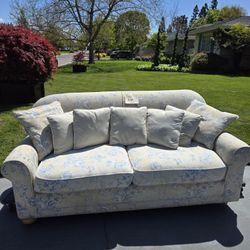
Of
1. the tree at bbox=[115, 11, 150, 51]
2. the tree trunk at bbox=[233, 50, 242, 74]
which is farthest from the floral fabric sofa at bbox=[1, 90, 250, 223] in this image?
the tree at bbox=[115, 11, 150, 51]

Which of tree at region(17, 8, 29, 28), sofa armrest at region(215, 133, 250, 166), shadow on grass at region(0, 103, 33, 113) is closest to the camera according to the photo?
sofa armrest at region(215, 133, 250, 166)

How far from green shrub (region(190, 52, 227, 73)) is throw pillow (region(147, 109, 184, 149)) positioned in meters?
12.6

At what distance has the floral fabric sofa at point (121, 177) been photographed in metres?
2.20

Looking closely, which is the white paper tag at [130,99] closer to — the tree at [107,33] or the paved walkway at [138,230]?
the paved walkway at [138,230]

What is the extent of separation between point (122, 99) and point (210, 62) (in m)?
12.5

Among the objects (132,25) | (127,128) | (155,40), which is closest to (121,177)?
(127,128)

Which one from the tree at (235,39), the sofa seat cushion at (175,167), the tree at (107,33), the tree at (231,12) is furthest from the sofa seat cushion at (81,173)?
the tree at (231,12)

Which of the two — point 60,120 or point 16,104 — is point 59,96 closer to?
point 60,120

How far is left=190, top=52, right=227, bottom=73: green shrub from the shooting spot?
567 inches

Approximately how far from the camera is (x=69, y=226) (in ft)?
7.71

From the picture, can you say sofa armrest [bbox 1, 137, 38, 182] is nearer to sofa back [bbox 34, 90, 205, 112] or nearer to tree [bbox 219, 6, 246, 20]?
sofa back [bbox 34, 90, 205, 112]

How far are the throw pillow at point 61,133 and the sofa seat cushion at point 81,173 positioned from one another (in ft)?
0.50

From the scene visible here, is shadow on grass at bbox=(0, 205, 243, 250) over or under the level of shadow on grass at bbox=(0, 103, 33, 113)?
under

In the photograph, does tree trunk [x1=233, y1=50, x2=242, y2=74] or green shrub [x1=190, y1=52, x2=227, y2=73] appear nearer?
green shrub [x1=190, y1=52, x2=227, y2=73]
